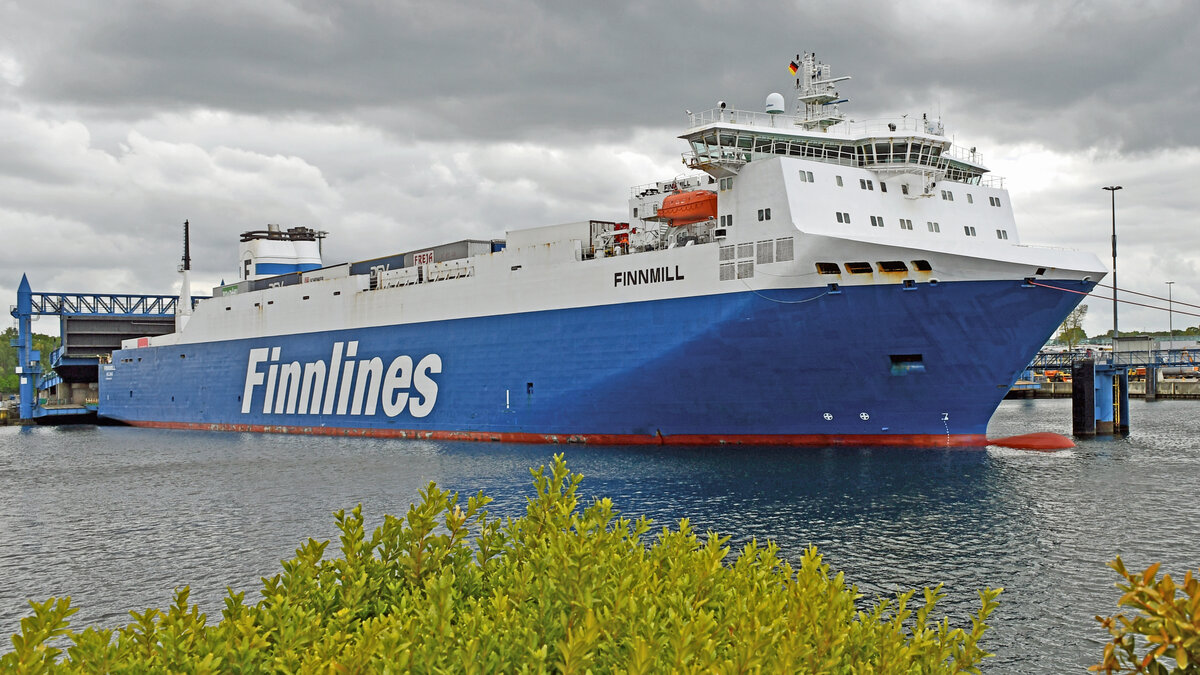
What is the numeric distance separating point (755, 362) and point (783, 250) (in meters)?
4.04

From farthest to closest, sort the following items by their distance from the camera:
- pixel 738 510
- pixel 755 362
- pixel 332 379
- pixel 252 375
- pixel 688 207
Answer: pixel 252 375 < pixel 332 379 < pixel 688 207 < pixel 755 362 < pixel 738 510

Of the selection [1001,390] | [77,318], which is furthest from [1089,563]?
[77,318]

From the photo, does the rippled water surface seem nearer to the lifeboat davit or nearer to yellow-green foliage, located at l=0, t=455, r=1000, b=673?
yellow-green foliage, located at l=0, t=455, r=1000, b=673

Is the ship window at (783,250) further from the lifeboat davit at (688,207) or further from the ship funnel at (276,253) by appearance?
the ship funnel at (276,253)

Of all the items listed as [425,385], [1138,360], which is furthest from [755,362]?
[1138,360]

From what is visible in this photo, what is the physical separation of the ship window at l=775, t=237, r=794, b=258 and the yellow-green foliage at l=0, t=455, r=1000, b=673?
25.2m

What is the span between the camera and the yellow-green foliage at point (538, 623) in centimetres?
498

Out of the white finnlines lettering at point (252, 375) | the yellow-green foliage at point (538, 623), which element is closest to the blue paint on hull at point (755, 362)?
the white finnlines lettering at point (252, 375)

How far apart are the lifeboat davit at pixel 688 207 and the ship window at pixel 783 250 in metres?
3.87

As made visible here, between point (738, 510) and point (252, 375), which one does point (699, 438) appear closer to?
point (738, 510)

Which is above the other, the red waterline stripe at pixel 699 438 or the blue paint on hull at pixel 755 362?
the blue paint on hull at pixel 755 362

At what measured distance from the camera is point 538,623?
5820 millimetres

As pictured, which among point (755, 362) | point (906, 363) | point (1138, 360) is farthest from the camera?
point (1138, 360)

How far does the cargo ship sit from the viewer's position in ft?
99.5
